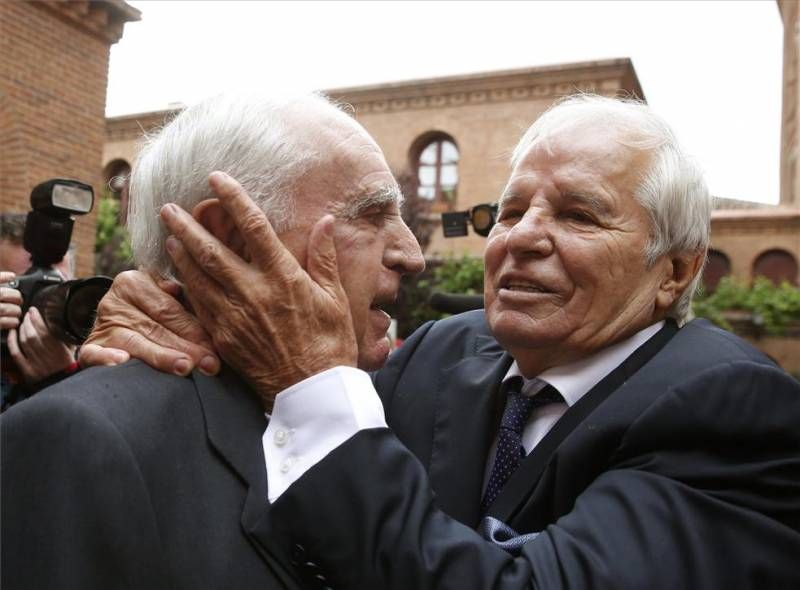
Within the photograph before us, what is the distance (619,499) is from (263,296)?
0.80 meters

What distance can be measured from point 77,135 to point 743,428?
9196mm

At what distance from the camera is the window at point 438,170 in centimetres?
2138

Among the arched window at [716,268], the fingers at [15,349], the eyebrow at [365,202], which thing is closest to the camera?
the eyebrow at [365,202]

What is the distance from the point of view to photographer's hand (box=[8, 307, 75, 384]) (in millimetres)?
2643

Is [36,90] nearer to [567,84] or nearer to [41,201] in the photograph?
[41,201]

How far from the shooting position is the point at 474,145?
20.8 metres

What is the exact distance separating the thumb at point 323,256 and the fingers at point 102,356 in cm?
38

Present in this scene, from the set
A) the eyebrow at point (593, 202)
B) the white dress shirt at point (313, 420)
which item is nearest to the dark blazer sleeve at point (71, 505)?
the white dress shirt at point (313, 420)

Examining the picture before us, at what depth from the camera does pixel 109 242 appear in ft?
68.1

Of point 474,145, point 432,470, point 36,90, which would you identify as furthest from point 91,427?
point 474,145

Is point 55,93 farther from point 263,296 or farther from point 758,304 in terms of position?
point 758,304

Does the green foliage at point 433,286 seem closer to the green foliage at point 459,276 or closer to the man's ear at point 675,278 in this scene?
the green foliage at point 459,276

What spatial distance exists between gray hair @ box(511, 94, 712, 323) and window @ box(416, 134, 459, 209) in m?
19.2

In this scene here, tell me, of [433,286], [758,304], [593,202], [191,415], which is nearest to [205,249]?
[191,415]
